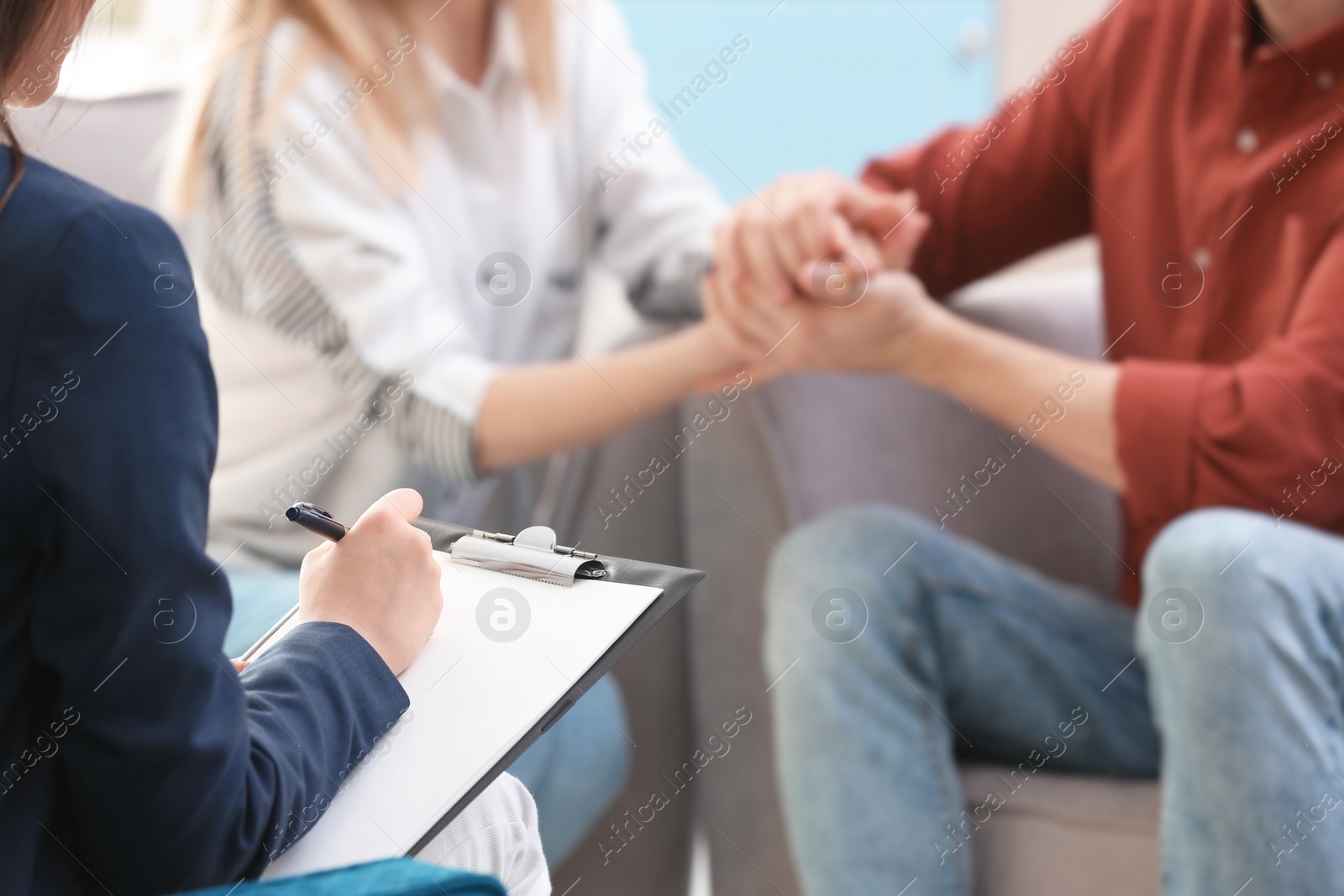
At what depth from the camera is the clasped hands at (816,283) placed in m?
0.96

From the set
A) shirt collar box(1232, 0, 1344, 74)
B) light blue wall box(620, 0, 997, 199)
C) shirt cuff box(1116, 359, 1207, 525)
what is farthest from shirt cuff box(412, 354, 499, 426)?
light blue wall box(620, 0, 997, 199)

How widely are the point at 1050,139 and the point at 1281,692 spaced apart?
23.3 inches

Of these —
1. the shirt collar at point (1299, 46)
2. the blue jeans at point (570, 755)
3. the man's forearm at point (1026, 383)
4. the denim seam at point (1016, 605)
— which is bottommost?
the blue jeans at point (570, 755)

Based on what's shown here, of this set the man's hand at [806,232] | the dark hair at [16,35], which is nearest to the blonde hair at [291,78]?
the man's hand at [806,232]

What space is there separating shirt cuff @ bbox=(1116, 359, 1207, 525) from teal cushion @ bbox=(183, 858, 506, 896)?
65 centimetres

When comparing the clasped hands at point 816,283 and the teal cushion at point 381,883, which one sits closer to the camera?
the teal cushion at point 381,883

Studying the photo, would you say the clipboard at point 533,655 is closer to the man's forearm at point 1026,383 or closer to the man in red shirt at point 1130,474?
the man in red shirt at point 1130,474

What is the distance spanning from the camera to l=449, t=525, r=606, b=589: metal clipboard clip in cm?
46

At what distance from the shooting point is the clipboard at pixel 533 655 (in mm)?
401

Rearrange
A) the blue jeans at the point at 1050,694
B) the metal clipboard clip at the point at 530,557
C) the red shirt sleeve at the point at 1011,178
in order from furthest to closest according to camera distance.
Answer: the red shirt sleeve at the point at 1011,178, the blue jeans at the point at 1050,694, the metal clipboard clip at the point at 530,557

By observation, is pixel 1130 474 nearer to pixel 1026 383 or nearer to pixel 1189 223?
pixel 1026 383

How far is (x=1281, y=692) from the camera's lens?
694 mm

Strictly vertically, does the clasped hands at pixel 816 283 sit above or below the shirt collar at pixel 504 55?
below

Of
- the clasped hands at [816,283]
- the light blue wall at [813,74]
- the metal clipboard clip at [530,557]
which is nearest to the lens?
the metal clipboard clip at [530,557]
